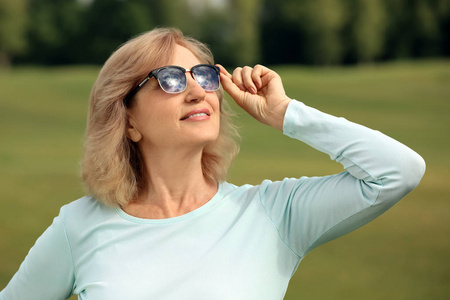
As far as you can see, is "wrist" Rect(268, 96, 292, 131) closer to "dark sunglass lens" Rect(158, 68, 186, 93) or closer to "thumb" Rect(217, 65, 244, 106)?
"thumb" Rect(217, 65, 244, 106)

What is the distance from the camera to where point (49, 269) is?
7.63 feet

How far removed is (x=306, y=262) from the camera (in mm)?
6660

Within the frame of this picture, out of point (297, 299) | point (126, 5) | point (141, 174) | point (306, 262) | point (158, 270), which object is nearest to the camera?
point (158, 270)

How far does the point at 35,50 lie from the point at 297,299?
1278 inches

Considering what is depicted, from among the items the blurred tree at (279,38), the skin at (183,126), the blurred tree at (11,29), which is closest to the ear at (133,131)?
the skin at (183,126)

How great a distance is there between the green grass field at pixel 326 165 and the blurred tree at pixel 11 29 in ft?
23.1

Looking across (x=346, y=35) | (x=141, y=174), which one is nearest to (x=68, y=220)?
(x=141, y=174)

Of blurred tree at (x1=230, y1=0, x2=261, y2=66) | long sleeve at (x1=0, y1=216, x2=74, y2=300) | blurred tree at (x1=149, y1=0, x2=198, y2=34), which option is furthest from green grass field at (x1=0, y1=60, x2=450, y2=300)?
blurred tree at (x1=149, y1=0, x2=198, y2=34)

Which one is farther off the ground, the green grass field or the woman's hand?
the woman's hand

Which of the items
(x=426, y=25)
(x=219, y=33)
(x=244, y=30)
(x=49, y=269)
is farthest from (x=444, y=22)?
(x=49, y=269)

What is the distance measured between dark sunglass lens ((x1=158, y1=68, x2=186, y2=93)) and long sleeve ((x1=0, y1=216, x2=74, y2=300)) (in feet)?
1.92

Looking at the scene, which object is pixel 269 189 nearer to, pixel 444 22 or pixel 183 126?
pixel 183 126

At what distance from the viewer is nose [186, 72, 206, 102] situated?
2.30 m

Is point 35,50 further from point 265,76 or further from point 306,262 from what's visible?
point 265,76
